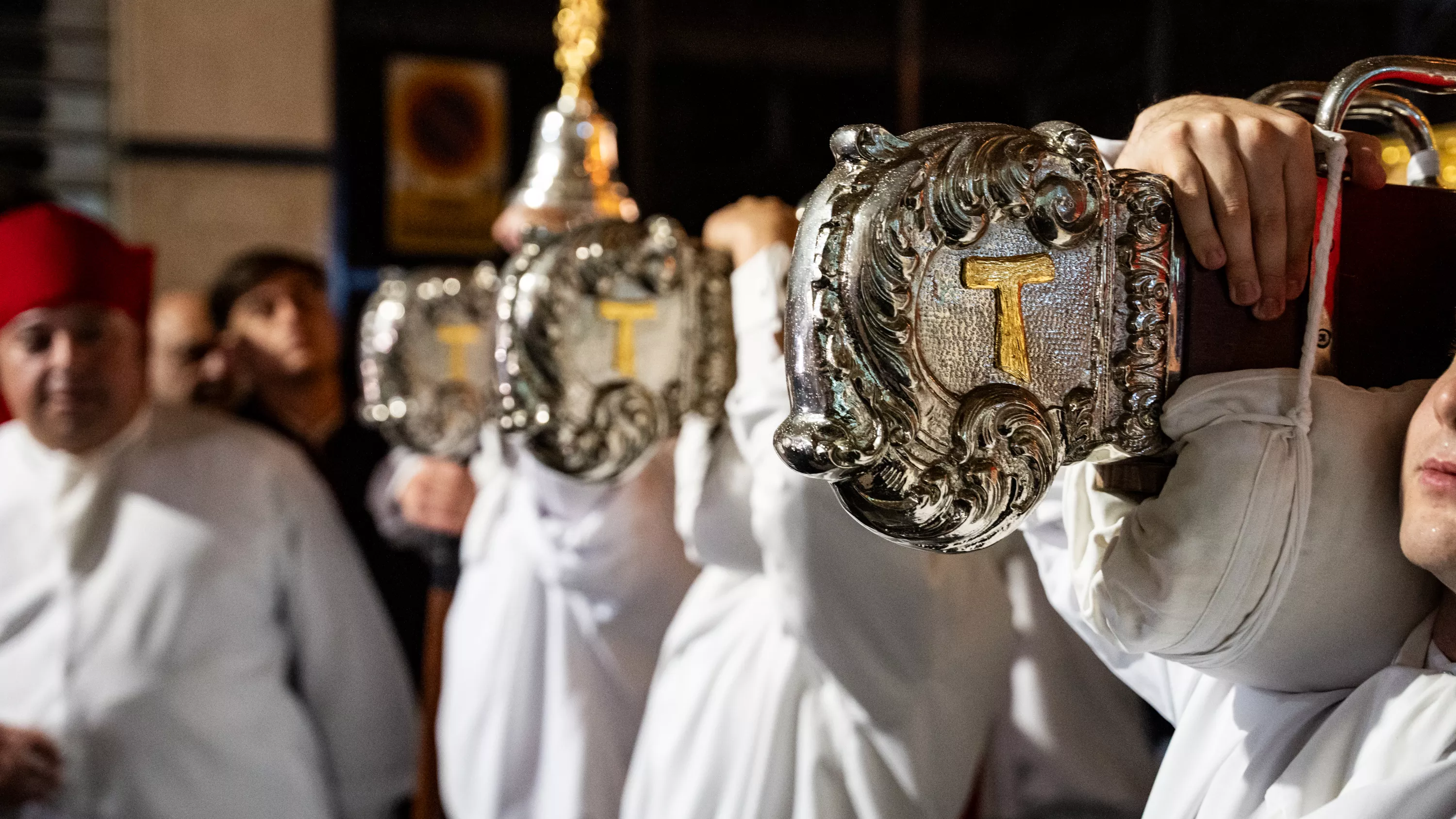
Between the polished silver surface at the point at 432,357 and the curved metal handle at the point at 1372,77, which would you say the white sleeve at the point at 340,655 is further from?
the curved metal handle at the point at 1372,77

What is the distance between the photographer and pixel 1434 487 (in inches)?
20.3

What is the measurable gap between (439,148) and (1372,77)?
351cm

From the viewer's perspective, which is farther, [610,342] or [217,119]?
[217,119]

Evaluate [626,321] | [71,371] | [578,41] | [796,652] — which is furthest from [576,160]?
[71,371]

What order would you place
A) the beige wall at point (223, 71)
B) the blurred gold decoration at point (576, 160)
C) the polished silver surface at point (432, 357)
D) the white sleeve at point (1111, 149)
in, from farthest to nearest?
the beige wall at point (223, 71) < the polished silver surface at point (432, 357) < the blurred gold decoration at point (576, 160) < the white sleeve at point (1111, 149)

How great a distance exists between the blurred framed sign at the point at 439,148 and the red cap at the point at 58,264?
2.00 metres

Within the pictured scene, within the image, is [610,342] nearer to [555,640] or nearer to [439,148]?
[555,640]

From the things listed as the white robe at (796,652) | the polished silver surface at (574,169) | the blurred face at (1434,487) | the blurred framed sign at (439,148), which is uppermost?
the blurred framed sign at (439,148)

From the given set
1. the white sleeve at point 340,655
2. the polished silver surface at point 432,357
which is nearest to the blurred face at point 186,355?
the white sleeve at point 340,655

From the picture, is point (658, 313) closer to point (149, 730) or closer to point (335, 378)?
point (149, 730)

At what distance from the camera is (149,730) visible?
5.86ft

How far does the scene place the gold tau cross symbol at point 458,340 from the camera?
1.70 meters

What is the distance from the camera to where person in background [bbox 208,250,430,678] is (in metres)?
2.46

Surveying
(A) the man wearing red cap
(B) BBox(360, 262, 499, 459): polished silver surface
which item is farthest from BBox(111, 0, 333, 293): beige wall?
(B) BBox(360, 262, 499, 459): polished silver surface
